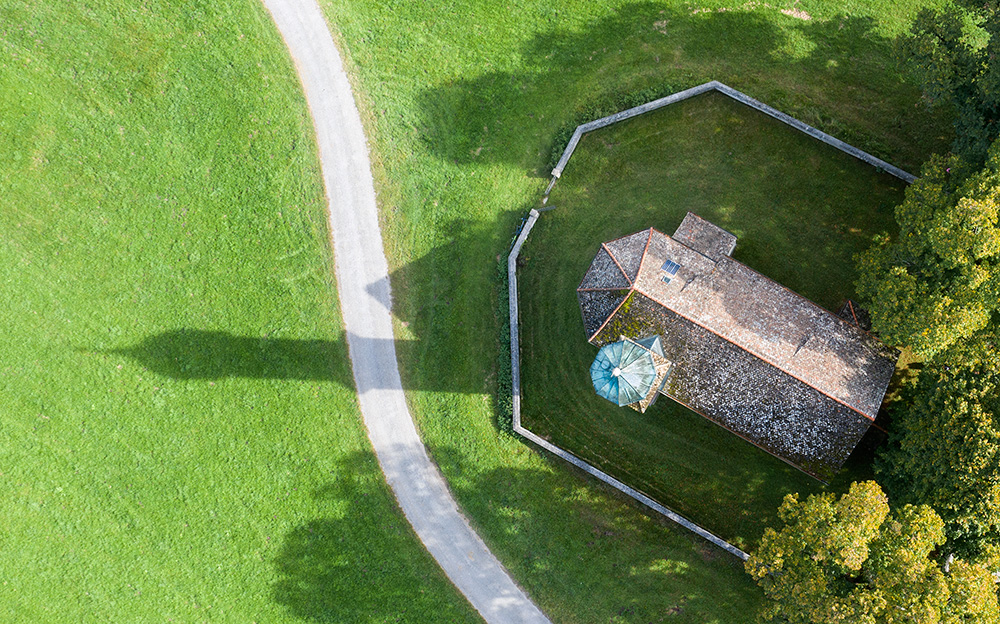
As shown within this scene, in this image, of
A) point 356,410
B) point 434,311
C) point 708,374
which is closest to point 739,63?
point 708,374

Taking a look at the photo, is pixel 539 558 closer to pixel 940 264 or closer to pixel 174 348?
pixel 174 348

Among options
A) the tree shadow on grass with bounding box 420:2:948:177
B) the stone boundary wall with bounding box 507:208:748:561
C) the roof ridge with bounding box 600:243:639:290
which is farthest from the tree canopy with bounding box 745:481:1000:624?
the tree shadow on grass with bounding box 420:2:948:177

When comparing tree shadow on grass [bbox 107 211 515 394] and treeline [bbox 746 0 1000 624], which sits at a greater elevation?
→ treeline [bbox 746 0 1000 624]

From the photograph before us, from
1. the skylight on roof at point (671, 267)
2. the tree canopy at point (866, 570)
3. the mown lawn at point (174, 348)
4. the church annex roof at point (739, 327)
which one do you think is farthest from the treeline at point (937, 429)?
the mown lawn at point (174, 348)

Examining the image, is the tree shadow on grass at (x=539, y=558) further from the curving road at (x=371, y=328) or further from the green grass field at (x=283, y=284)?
the curving road at (x=371, y=328)

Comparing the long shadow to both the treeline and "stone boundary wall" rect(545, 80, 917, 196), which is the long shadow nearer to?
"stone boundary wall" rect(545, 80, 917, 196)

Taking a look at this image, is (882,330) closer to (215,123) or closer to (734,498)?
(734,498)

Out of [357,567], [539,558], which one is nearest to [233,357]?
[357,567]
